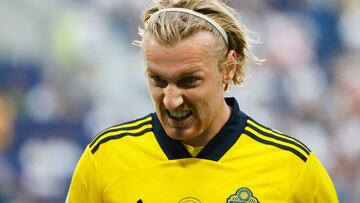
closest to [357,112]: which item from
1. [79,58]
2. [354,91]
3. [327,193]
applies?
[354,91]

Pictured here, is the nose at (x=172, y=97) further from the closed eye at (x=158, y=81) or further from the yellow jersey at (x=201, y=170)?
the yellow jersey at (x=201, y=170)

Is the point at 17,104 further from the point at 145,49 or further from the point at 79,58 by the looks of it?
the point at 145,49

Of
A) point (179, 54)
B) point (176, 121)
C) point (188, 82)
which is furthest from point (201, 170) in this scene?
point (179, 54)

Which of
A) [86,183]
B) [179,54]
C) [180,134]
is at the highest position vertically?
[179,54]

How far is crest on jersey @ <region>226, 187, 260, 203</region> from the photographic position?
3572 millimetres

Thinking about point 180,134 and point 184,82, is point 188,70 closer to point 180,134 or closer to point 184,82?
point 184,82

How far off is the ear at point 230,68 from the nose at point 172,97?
309 mm

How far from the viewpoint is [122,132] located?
377 centimetres

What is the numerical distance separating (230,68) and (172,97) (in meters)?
0.39

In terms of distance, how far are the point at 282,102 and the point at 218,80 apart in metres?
5.51

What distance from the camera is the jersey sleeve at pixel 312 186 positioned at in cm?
364

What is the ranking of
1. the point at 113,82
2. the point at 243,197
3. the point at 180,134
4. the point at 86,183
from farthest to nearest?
the point at 113,82
the point at 86,183
the point at 243,197
the point at 180,134

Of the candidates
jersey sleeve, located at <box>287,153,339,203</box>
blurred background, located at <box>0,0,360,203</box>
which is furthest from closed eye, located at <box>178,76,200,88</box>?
blurred background, located at <box>0,0,360,203</box>

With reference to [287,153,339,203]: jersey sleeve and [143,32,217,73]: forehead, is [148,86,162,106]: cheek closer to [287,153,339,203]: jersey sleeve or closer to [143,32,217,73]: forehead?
[143,32,217,73]: forehead
